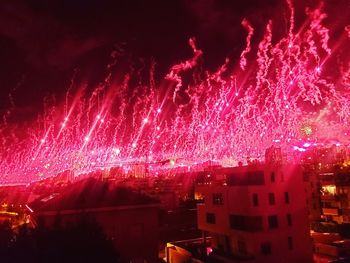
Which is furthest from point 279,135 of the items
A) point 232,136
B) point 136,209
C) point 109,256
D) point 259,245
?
point 109,256

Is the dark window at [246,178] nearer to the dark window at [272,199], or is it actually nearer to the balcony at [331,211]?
the dark window at [272,199]

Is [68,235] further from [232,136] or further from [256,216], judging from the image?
[232,136]

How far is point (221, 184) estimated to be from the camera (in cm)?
2050

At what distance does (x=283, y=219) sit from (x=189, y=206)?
11.7 metres

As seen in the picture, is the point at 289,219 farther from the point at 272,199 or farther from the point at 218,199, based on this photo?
the point at 218,199

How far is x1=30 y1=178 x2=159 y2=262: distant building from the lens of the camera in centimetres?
1185

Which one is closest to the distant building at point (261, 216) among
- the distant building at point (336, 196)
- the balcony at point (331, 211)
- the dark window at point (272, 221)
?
the dark window at point (272, 221)

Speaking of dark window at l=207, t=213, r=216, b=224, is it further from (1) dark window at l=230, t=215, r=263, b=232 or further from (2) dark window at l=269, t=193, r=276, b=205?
(2) dark window at l=269, t=193, r=276, b=205

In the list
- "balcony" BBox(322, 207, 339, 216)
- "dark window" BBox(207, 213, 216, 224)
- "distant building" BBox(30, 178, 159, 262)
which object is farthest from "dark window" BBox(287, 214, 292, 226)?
"balcony" BBox(322, 207, 339, 216)

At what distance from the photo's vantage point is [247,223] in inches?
709

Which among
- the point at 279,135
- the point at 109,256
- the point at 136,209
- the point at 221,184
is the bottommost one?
the point at 109,256

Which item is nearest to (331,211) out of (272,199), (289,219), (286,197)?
(289,219)

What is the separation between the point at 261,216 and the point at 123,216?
8464 millimetres

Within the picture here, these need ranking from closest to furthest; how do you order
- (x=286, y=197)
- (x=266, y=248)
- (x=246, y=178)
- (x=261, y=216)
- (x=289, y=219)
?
(x=266, y=248), (x=261, y=216), (x=289, y=219), (x=286, y=197), (x=246, y=178)
